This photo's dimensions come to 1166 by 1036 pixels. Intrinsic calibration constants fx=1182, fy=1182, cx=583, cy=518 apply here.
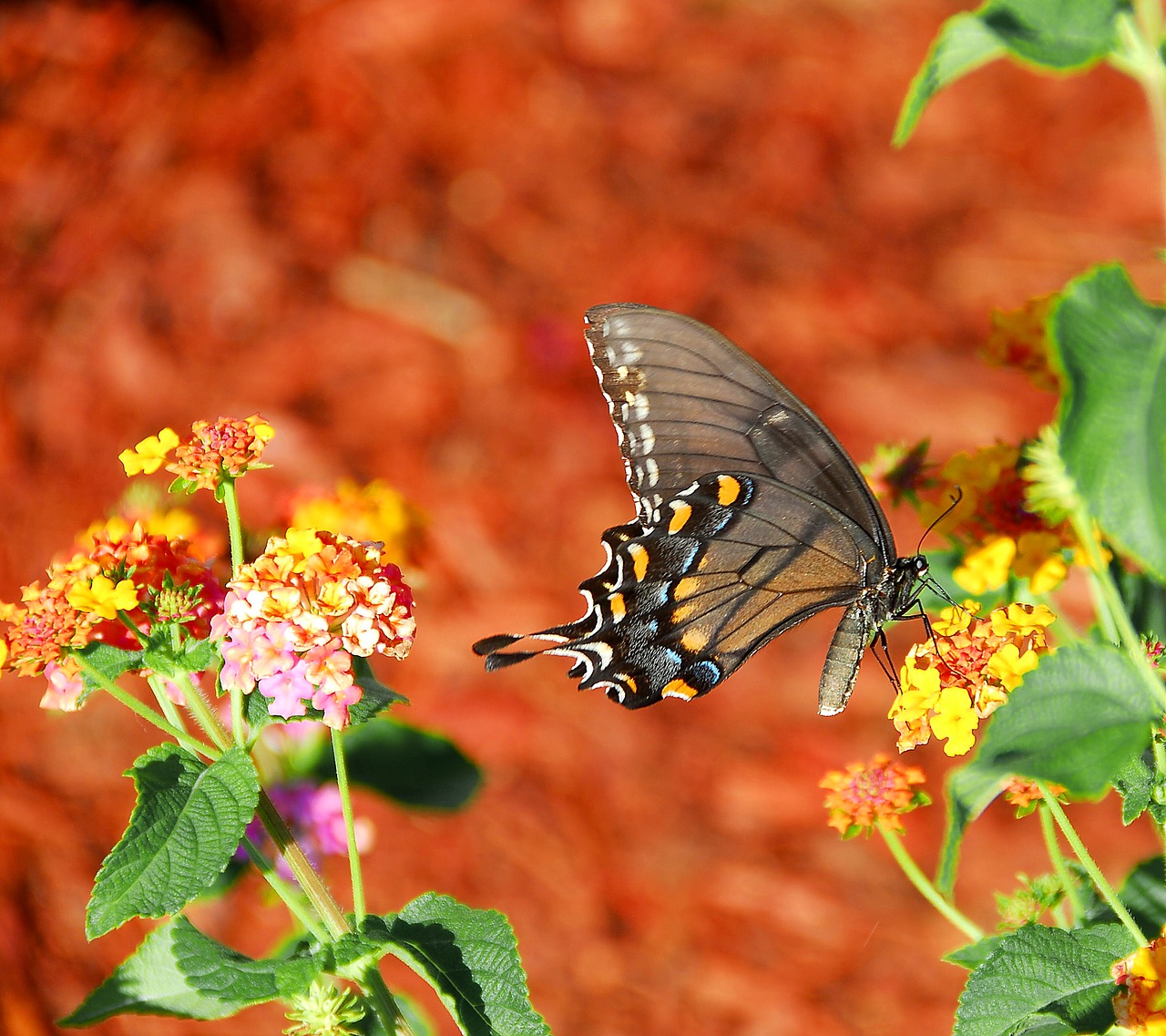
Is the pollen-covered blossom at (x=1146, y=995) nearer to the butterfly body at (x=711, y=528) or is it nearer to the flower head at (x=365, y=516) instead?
the butterfly body at (x=711, y=528)

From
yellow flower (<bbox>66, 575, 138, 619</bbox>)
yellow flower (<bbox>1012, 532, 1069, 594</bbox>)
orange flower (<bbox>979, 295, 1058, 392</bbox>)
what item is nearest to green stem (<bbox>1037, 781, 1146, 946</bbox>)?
yellow flower (<bbox>1012, 532, 1069, 594</bbox>)

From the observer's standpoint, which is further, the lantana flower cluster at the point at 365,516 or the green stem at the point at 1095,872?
the lantana flower cluster at the point at 365,516

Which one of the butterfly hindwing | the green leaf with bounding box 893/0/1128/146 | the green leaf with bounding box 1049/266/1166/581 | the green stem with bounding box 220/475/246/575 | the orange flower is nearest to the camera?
the green leaf with bounding box 1049/266/1166/581

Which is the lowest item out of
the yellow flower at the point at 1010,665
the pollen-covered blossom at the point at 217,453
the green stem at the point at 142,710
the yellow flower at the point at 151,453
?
the yellow flower at the point at 1010,665

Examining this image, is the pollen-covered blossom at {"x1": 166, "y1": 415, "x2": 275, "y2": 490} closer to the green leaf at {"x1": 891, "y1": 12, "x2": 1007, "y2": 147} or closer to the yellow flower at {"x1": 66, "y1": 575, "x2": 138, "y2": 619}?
the yellow flower at {"x1": 66, "y1": 575, "x2": 138, "y2": 619}

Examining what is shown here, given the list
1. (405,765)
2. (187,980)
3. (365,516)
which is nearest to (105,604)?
(187,980)

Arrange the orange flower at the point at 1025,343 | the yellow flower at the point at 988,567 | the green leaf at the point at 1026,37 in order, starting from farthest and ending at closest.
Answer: the orange flower at the point at 1025,343, the yellow flower at the point at 988,567, the green leaf at the point at 1026,37

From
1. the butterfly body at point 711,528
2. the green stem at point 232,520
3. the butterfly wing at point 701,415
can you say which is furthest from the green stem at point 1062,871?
the green stem at point 232,520
